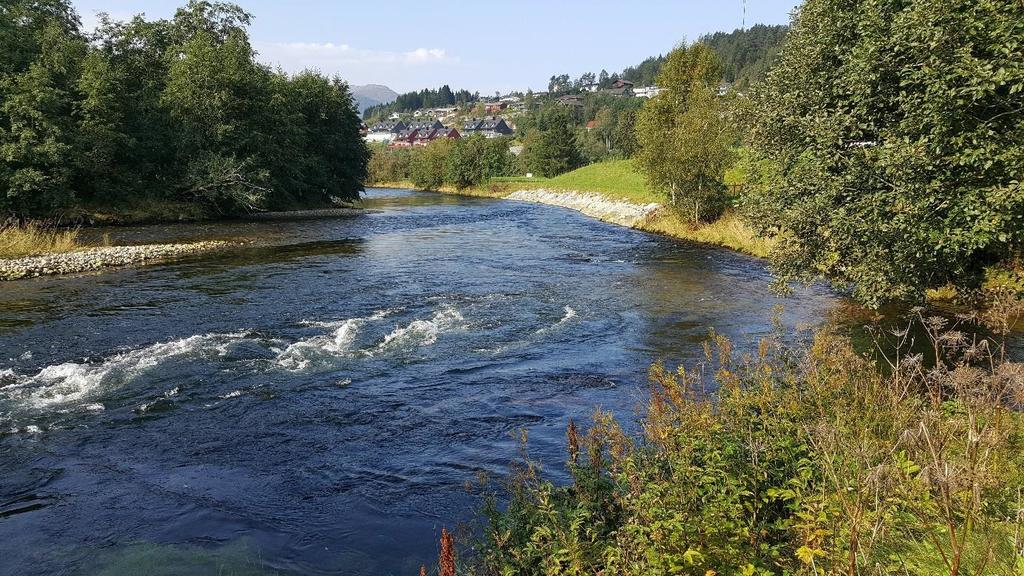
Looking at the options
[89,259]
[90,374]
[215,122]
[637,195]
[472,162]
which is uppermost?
[215,122]

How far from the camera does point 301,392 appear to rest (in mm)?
12734

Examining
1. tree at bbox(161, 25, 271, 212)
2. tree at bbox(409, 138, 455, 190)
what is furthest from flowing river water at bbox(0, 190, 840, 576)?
tree at bbox(409, 138, 455, 190)

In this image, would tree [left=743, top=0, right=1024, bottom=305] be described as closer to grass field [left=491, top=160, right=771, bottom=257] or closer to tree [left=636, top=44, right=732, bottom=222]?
grass field [left=491, top=160, right=771, bottom=257]

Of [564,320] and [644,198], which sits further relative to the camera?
[644,198]

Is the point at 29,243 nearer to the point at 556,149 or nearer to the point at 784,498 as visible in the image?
the point at 784,498

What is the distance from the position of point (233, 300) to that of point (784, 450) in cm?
1837

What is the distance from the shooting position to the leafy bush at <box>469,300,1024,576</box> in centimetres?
484

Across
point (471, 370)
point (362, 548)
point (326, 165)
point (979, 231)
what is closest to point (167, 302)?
point (471, 370)

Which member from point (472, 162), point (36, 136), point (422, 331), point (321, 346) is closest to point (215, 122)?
point (36, 136)

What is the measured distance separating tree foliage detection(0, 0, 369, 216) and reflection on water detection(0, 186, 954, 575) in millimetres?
16678

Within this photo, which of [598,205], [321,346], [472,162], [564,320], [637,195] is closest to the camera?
[321,346]

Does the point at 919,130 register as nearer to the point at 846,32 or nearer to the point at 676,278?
the point at 846,32

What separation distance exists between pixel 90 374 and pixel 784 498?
43.6 ft


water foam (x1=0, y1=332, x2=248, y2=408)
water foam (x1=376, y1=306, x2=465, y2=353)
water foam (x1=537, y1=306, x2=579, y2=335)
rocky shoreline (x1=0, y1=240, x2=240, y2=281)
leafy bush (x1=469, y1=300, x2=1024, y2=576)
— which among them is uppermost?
leafy bush (x1=469, y1=300, x2=1024, y2=576)
